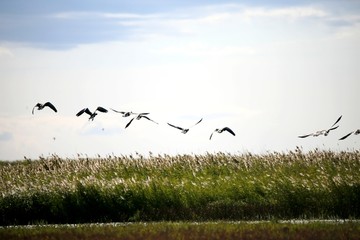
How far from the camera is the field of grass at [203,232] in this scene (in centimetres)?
1938

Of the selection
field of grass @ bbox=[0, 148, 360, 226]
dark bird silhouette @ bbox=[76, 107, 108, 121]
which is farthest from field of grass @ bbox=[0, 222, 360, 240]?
dark bird silhouette @ bbox=[76, 107, 108, 121]

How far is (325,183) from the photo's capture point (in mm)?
28328

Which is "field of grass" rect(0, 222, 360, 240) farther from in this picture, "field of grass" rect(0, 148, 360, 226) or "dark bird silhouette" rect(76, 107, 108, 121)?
"dark bird silhouette" rect(76, 107, 108, 121)

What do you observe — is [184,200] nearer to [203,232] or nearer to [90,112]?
[90,112]

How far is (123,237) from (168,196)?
29.2ft

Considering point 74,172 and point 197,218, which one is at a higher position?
point 74,172

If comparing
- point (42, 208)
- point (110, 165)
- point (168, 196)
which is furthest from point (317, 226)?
point (110, 165)

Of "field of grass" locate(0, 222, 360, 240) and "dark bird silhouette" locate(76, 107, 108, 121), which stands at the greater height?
"dark bird silhouette" locate(76, 107, 108, 121)

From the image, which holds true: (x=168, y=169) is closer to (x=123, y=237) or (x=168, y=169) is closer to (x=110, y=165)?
(x=110, y=165)

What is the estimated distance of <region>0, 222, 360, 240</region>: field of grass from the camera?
19375 mm

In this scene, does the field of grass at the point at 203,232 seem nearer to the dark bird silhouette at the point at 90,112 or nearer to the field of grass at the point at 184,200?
the field of grass at the point at 184,200

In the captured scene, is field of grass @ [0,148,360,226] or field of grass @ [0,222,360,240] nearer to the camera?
field of grass @ [0,222,360,240]

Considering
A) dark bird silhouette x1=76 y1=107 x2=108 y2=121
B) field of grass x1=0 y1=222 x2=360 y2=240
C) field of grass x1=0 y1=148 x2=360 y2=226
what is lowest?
field of grass x1=0 y1=222 x2=360 y2=240

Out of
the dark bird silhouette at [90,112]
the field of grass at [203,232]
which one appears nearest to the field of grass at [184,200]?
the dark bird silhouette at [90,112]
